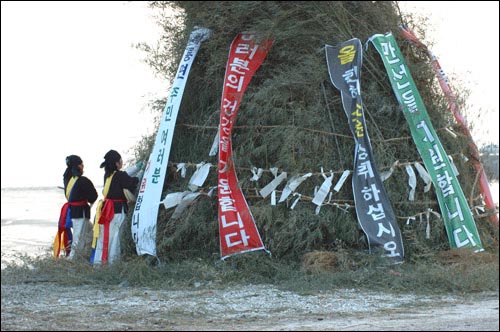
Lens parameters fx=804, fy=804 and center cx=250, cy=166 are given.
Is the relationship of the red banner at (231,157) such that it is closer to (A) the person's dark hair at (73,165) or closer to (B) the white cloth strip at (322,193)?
(B) the white cloth strip at (322,193)

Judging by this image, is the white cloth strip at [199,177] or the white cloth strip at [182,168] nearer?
the white cloth strip at [199,177]

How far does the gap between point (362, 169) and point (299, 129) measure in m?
0.95

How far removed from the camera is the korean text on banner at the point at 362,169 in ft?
32.9

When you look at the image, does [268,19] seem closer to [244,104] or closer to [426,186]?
[244,104]

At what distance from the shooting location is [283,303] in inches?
322

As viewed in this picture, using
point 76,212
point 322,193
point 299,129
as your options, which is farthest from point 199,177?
point 76,212

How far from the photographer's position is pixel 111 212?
10.9 m

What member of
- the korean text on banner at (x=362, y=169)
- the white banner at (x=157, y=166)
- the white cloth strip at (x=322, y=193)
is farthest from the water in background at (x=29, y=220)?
the korean text on banner at (x=362, y=169)

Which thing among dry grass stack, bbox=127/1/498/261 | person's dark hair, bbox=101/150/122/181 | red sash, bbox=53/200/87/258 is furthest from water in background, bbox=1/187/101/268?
dry grass stack, bbox=127/1/498/261

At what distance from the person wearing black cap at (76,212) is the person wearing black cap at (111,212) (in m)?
0.45

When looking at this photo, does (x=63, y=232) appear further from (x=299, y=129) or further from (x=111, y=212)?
(x=299, y=129)

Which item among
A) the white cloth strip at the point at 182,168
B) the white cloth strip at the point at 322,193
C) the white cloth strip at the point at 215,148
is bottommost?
the white cloth strip at the point at 322,193

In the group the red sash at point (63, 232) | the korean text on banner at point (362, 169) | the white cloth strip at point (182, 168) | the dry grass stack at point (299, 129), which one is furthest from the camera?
the red sash at point (63, 232)

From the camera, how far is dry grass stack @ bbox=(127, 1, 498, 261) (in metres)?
10.1
